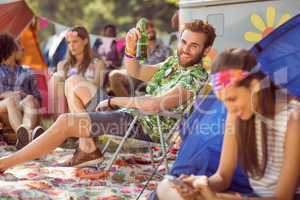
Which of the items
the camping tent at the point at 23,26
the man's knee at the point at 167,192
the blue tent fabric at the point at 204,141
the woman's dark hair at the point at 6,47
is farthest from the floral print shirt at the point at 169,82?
the camping tent at the point at 23,26

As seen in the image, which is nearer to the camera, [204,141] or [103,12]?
[204,141]

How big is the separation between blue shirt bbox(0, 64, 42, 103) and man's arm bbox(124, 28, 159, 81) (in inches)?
59.7

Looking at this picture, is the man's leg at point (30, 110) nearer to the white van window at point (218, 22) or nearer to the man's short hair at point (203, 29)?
the white van window at point (218, 22)

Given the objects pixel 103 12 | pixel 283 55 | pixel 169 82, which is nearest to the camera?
pixel 283 55

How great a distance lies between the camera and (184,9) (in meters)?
5.31

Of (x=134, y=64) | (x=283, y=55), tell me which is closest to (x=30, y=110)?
(x=134, y=64)

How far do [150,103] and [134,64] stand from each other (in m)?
0.54

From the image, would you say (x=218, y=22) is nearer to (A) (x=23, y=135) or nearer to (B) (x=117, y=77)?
(A) (x=23, y=135)

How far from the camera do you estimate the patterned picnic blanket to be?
345 centimetres

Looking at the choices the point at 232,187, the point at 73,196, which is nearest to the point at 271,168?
the point at 232,187

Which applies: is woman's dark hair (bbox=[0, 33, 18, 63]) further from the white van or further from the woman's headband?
the woman's headband

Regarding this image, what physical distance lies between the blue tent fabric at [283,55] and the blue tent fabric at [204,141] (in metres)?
0.30

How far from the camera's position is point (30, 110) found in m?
5.25

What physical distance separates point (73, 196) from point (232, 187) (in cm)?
115
